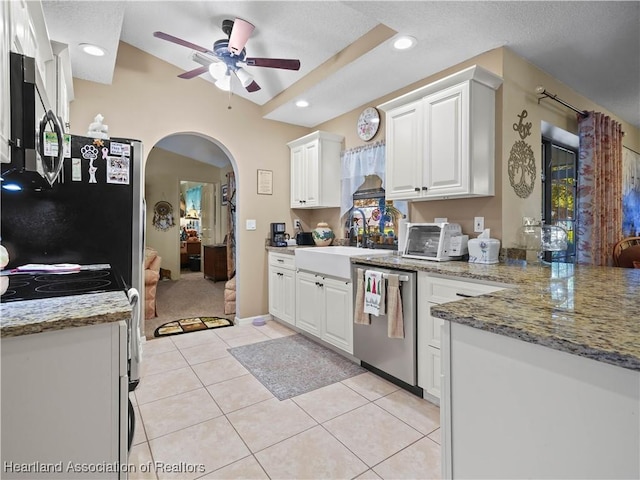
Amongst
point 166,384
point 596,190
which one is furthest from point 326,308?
point 596,190

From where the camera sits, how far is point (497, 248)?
2.34 m

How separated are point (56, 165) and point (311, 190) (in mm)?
2585

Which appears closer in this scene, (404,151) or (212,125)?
(404,151)

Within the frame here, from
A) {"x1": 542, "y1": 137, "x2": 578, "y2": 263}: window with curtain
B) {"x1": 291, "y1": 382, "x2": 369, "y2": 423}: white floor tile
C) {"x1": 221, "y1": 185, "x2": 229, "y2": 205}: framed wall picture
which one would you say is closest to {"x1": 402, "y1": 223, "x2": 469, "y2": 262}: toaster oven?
{"x1": 291, "y1": 382, "x2": 369, "y2": 423}: white floor tile

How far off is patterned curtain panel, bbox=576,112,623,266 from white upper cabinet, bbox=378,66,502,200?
5.30 feet

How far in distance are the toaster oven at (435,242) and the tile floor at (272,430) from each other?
1.01m

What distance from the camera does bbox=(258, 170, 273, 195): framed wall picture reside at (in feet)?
13.5

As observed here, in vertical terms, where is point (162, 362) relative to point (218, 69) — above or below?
below

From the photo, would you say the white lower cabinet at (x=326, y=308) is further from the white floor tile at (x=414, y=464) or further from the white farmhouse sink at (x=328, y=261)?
the white floor tile at (x=414, y=464)

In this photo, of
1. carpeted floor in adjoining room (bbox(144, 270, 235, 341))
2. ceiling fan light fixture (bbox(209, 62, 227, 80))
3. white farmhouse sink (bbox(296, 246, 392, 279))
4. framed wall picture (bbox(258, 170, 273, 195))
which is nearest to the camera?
ceiling fan light fixture (bbox(209, 62, 227, 80))

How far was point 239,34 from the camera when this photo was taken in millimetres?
2490

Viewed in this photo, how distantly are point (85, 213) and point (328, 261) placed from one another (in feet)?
6.04

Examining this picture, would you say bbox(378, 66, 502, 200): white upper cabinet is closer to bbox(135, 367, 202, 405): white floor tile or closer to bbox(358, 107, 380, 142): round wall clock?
bbox(358, 107, 380, 142): round wall clock

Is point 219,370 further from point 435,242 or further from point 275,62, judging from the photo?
point 275,62
